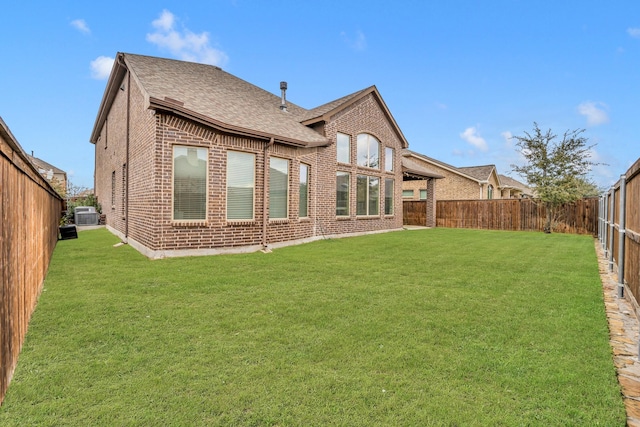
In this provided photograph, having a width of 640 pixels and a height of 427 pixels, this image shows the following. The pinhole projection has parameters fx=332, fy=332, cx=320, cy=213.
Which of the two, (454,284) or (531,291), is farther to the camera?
(454,284)

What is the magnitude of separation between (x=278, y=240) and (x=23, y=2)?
1044cm

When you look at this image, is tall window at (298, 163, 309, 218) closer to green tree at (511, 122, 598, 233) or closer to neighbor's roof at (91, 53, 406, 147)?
neighbor's roof at (91, 53, 406, 147)

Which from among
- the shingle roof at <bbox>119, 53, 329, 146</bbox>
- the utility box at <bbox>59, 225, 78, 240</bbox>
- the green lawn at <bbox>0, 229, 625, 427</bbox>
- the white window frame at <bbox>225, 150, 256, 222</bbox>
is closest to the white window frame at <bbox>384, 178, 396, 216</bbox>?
the shingle roof at <bbox>119, 53, 329, 146</bbox>

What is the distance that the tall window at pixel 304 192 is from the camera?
11565 mm

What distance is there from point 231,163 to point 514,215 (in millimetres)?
A: 17043

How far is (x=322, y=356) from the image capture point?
9.91 ft

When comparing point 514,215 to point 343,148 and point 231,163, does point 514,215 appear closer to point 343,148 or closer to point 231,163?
point 343,148

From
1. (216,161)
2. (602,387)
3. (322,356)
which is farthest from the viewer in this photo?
(216,161)

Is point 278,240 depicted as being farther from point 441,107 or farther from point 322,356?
point 441,107

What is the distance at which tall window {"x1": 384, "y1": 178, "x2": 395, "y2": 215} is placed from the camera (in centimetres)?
1604

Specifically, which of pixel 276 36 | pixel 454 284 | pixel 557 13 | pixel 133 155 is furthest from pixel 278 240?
pixel 557 13

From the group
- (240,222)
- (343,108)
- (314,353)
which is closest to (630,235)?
(314,353)

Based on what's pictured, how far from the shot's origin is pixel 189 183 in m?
8.36

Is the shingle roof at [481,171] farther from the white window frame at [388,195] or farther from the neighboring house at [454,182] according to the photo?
the white window frame at [388,195]
